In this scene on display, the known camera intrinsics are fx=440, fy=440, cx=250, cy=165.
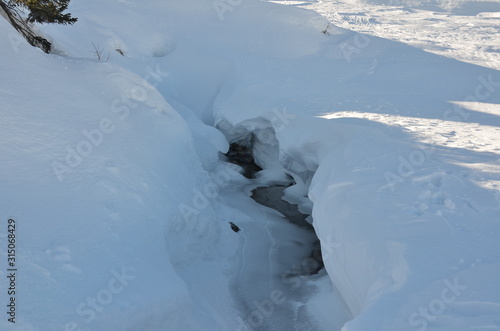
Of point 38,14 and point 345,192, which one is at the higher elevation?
point 38,14

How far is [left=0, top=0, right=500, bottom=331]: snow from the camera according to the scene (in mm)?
5207

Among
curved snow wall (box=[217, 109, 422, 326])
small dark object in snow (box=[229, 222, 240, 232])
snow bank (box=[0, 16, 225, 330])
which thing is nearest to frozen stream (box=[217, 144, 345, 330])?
small dark object in snow (box=[229, 222, 240, 232])

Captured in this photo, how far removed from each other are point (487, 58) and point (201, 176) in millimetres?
9274

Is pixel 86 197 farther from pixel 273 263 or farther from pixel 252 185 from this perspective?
pixel 252 185

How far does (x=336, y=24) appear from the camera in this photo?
17.5 m

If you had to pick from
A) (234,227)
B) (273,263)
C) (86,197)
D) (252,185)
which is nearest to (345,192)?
(273,263)

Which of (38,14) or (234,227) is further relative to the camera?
(234,227)

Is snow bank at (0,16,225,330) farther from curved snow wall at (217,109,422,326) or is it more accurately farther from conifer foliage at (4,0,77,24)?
curved snow wall at (217,109,422,326)

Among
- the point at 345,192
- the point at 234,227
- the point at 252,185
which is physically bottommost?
the point at 252,185

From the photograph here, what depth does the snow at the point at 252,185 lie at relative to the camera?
5207 mm

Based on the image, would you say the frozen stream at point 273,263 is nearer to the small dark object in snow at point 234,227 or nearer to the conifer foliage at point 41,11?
the small dark object in snow at point 234,227

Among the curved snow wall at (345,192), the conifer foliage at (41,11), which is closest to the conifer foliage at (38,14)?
the conifer foliage at (41,11)

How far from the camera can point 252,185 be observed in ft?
41.2

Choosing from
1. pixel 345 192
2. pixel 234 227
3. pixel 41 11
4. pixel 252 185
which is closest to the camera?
pixel 345 192
